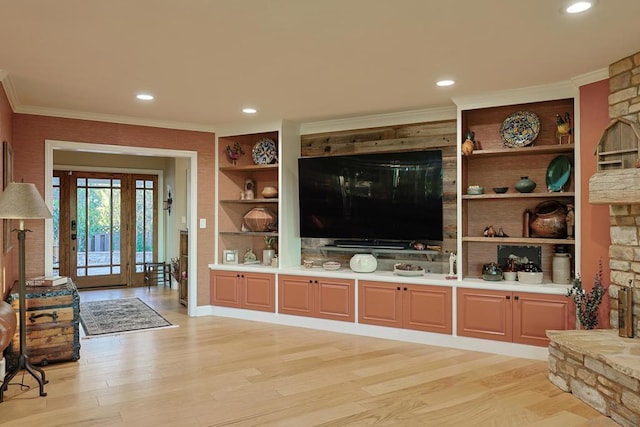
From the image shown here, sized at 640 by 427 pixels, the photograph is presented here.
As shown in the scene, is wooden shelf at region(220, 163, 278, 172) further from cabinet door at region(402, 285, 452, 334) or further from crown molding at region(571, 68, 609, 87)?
crown molding at region(571, 68, 609, 87)

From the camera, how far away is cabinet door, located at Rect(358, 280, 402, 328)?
486cm

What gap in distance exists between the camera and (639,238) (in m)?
3.39

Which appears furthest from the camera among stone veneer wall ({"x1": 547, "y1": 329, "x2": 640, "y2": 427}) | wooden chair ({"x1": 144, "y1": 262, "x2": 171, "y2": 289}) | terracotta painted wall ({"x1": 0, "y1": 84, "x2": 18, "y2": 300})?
wooden chair ({"x1": 144, "y1": 262, "x2": 171, "y2": 289})

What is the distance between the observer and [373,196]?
525cm

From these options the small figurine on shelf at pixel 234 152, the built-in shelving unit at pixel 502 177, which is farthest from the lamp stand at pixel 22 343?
the built-in shelving unit at pixel 502 177

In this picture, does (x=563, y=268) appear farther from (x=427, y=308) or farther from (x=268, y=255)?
(x=268, y=255)

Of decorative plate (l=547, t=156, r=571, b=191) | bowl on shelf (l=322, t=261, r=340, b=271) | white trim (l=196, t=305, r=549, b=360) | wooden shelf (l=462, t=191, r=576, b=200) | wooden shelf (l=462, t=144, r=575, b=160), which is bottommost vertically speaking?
white trim (l=196, t=305, r=549, b=360)

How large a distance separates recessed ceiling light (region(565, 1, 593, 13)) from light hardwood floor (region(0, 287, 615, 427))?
2.43 meters

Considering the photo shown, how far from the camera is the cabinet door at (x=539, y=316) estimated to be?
403 centimetres

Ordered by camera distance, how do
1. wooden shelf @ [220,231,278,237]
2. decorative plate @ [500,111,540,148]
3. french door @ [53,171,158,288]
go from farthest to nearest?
1. french door @ [53,171,158,288]
2. wooden shelf @ [220,231,278,237]
3. decorative plate @ [500,111,540,148]

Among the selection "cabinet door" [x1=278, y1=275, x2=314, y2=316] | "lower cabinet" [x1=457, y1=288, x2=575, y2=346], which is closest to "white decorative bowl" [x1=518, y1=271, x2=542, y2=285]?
"lower cabinet" [x1=457, y1=288, x2=575, y2=346]

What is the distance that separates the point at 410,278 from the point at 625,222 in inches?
77.0

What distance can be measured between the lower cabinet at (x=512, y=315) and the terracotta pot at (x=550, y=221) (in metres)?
0.59

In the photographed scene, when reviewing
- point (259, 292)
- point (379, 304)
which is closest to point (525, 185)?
point (379, 304)
